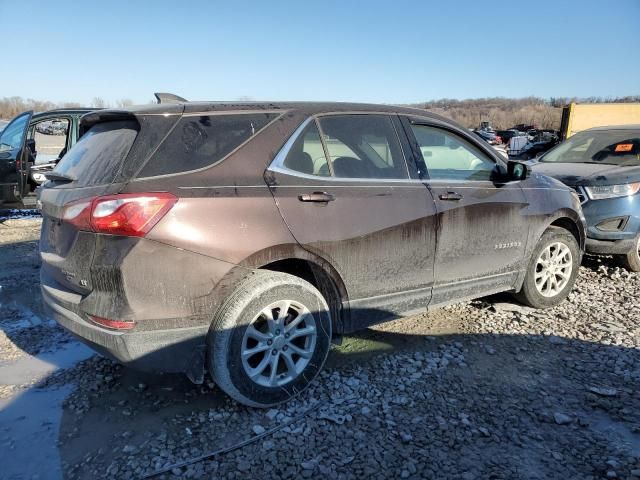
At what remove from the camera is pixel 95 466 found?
252cm

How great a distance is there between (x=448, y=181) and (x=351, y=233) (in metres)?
1.07

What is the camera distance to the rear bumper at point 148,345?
103 inches

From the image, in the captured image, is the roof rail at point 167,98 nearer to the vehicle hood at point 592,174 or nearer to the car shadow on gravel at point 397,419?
the car shadow on gravel at point 397,419

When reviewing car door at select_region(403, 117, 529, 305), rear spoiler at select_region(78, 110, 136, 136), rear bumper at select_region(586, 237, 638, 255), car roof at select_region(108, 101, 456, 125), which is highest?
car roof at select_region(108, 101, 456, 125)

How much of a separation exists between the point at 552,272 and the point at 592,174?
208 cm

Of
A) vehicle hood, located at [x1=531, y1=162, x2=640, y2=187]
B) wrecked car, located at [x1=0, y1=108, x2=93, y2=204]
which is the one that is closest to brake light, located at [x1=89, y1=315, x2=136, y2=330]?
vehicle hood, located at [x1=531, y1=162, x2=640, y2=187]

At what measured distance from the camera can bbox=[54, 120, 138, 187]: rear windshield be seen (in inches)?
109

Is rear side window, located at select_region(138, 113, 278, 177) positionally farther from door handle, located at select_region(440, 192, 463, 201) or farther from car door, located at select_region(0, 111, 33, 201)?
car door, located at select_region(0, 111, 33, 201)

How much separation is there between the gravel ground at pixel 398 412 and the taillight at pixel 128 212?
3.93ft

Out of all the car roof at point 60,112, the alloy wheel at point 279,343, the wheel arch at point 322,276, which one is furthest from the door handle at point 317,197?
the car roof at point 60,112

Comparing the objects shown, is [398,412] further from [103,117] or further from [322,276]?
[103,117]

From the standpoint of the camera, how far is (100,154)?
2.94 metres

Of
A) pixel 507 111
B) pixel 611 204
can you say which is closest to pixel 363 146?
pixel 611 204

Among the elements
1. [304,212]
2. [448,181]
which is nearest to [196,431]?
[304,212]
